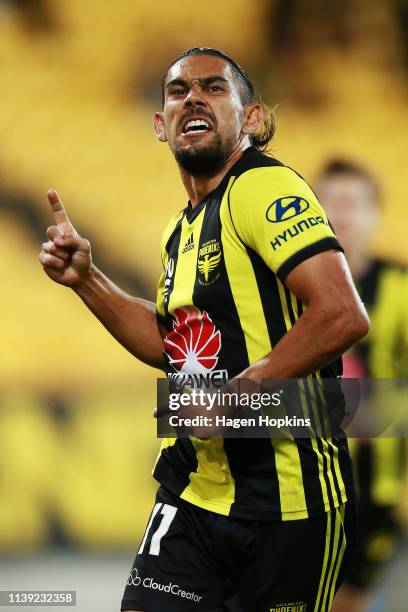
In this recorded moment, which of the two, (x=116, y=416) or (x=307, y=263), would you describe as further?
(x=116, y=416)

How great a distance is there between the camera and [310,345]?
7.23 feet

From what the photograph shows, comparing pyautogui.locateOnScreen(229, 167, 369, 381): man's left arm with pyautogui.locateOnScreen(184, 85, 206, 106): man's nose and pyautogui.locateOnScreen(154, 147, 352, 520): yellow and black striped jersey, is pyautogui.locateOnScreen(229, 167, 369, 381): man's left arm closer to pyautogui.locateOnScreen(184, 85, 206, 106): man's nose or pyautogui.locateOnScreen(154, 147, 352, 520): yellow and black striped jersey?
pyautogui.locateOnScreen(154, 147, 352, 520): yellow and black striped jersey

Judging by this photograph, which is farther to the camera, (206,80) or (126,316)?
(126,316)

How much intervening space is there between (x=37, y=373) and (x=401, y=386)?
6.26 feet

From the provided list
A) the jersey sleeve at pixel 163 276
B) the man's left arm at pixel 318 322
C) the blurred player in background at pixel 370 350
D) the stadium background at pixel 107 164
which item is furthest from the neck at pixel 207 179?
the stadium background at pixel 107 164

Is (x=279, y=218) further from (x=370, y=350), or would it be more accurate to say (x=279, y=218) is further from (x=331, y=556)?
(x=370, y=350)

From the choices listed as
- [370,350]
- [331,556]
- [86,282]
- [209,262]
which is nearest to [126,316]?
[86,282]

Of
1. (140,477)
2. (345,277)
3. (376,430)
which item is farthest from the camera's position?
(140,477)

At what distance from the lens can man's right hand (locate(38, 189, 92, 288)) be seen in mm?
2785

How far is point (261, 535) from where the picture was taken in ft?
7.81

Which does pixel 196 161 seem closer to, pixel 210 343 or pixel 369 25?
pixel 210 343

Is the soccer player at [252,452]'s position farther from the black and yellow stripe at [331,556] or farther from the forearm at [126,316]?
the forearm at [126,316]

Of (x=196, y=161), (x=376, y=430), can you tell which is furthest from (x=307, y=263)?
(x=376, y=430)

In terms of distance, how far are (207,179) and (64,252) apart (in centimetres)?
47
